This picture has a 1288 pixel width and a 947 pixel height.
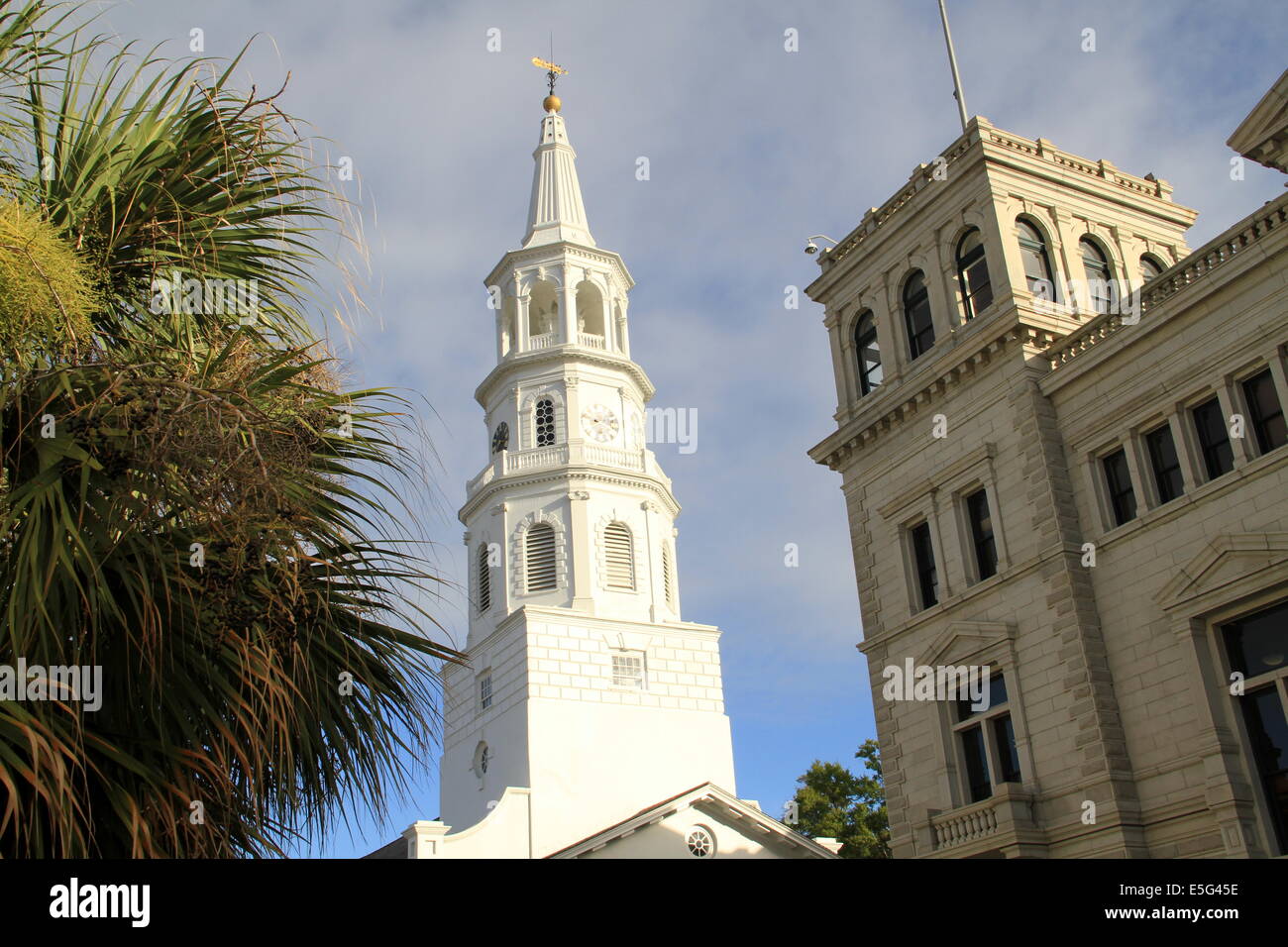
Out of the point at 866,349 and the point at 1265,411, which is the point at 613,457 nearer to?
the point at 866,349

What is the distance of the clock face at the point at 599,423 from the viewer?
58.2 m

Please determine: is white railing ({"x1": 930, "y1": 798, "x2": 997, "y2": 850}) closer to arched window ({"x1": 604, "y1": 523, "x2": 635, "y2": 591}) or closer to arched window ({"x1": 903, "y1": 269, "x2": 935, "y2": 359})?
arched window ({"x1": 903, "y1": 269, "x2": 935, "y2": 359})

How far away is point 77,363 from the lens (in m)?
8.93

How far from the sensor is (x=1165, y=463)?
82.7 ft

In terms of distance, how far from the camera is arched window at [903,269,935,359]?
31.1m

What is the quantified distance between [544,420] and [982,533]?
1293 inches

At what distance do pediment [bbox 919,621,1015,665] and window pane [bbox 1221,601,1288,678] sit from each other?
4613 millimetres

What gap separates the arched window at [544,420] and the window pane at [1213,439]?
3706 cm

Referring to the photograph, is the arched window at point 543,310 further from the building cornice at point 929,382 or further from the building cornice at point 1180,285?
the building cornice at point 1180,285

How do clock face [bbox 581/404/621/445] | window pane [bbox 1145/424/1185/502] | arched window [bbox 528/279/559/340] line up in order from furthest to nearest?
arched window [bbox 528/279/559/340], clock face [bbox 581/404/621/445], window pane [bbox 1145/424/1185/502]

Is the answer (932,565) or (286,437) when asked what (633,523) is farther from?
(286,437)

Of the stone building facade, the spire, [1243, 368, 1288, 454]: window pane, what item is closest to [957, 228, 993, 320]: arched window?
the stone building facade
